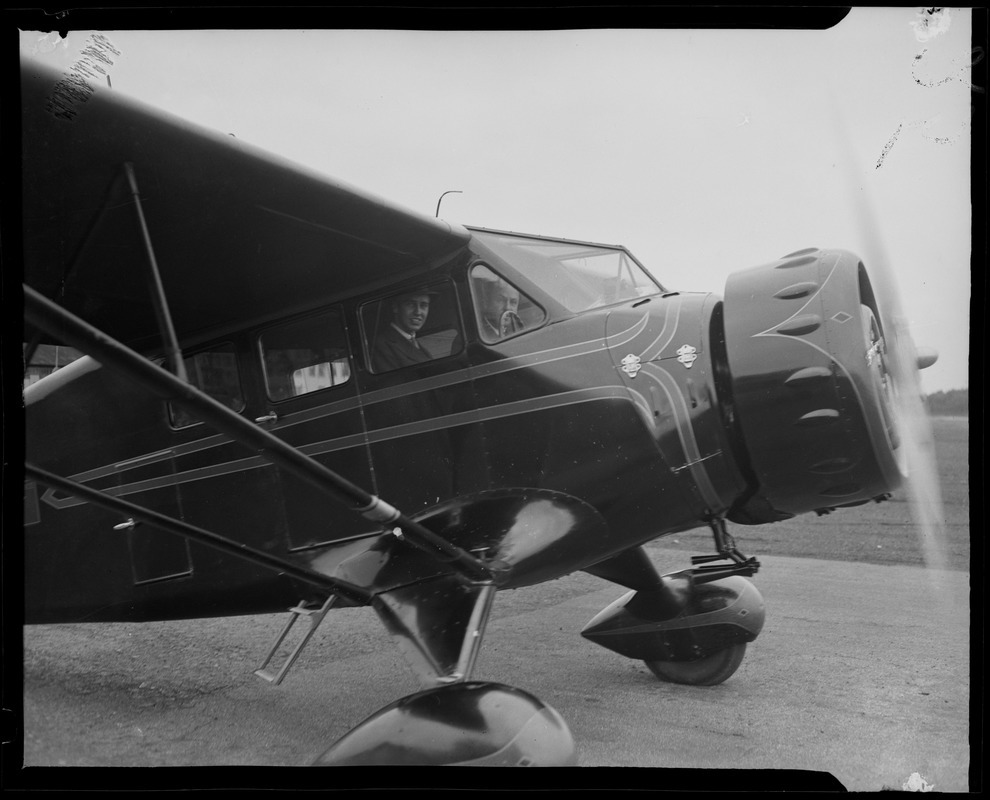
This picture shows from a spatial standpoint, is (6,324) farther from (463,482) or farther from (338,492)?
(463,482)

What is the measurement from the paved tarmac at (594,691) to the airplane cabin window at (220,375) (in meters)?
0.94

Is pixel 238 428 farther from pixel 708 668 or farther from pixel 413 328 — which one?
pixel 708 668

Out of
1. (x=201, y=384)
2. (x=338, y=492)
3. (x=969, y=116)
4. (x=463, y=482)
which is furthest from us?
(x=201, y=384)

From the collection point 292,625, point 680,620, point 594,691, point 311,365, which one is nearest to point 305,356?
point 311,365

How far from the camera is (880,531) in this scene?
121 inches

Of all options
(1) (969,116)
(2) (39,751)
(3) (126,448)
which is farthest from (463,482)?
(1) (969,116)

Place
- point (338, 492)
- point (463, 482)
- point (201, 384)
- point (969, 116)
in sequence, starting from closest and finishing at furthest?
1. point (338, 492)
2. point (969, 116)
3. point (463, 482)
4. point (201, 384)

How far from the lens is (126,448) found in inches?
131

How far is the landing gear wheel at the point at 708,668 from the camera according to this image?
355 centimetres

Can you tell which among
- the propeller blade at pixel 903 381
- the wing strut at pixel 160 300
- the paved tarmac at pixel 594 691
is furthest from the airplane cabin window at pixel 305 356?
the propeller blade at pixel 903 381

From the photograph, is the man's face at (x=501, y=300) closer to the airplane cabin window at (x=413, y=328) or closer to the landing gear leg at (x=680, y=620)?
the airplane cabin window at (x=413, y=328)

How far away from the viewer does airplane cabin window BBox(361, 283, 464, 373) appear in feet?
9.78

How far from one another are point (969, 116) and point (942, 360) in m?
0.84

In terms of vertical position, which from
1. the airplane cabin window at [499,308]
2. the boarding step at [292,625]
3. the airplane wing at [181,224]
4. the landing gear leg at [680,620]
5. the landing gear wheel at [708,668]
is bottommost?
the landing gear wheel at [708,668]
